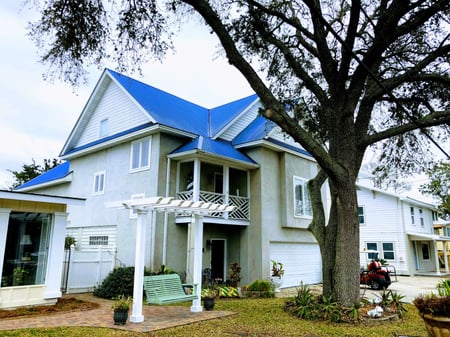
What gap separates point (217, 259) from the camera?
16.2 meters

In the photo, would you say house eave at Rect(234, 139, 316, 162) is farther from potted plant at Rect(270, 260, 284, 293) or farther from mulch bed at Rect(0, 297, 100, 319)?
mulch bed at Rect(0, 297, 100, 319)

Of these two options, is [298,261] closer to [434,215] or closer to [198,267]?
[198,267]

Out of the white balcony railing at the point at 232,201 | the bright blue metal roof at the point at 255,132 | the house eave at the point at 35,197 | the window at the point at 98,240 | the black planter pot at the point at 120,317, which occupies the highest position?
the bright blue metal roof at the point at 255,132

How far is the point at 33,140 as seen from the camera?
4691cm

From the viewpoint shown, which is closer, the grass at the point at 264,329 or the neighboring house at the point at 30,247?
the grass at the point at 264,329

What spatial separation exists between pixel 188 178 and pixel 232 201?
225cm

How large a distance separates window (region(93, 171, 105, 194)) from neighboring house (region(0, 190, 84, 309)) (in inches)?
242

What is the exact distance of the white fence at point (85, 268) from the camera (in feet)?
45.2

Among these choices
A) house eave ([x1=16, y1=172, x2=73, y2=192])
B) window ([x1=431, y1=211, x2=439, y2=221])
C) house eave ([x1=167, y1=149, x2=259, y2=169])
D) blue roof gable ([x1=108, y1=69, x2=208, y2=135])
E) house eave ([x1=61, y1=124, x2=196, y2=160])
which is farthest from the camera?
window ([x1=431, y1=211, x2=439, y2=221])

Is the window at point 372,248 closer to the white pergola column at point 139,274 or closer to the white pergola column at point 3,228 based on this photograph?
the white pergola column at point 139,274

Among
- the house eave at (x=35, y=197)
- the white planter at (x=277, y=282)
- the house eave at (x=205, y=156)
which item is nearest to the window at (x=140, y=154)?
the house eave at (x=205, y=156)

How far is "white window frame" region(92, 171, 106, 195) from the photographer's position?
17.5m

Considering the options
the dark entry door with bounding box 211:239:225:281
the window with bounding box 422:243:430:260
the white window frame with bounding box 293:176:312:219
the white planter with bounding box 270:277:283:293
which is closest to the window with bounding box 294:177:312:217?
the white window frame with bounding box 293:176:312:219

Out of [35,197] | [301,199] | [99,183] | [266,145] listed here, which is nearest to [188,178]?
[266,145]
